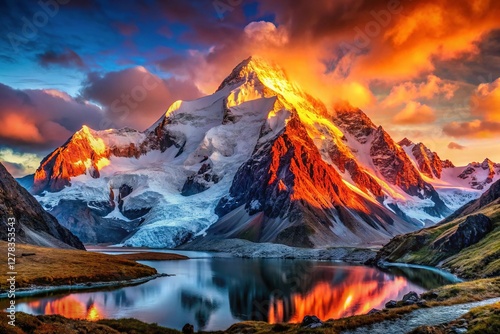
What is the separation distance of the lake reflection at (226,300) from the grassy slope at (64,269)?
8795mm

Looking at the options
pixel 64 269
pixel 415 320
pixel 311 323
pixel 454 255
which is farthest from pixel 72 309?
pixel 454 255

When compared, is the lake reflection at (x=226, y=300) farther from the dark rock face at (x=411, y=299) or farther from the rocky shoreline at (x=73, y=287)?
the dark rock face at (x=411, y=299)

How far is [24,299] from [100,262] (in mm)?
47313

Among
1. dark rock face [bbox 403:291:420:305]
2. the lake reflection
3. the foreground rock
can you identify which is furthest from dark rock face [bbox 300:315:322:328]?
the lake reflection

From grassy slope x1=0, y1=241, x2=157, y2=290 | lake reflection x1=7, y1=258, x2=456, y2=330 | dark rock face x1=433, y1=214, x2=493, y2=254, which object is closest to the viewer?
lake reflection x1=7, y1=258, x2=456, y2=330

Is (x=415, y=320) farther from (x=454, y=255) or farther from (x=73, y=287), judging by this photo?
(x=454, y=255)

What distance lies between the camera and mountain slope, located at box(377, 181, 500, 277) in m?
110

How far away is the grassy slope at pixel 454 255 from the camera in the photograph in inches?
4205

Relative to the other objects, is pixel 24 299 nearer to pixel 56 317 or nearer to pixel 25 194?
pixel 56 317

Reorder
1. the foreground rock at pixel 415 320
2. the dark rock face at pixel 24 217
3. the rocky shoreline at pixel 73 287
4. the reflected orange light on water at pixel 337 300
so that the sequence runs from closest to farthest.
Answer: the foreground rock at pixel 415 320
the reflected orange light on water at pixel 337 300
the rocky shoreline at pixel 73 287
the dark rock face at pixel 24 217

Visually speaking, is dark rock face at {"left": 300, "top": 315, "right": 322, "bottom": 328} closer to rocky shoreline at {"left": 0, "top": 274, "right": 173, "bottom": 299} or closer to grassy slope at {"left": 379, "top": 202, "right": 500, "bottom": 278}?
rocky shoreline at {"left": 0, "top": 274, "right": 173, "bottom": 299}

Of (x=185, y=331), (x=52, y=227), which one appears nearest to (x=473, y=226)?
(x=185, y=331)

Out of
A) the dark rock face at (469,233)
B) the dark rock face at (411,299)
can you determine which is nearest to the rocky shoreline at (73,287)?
the dark rock face at (411,299)

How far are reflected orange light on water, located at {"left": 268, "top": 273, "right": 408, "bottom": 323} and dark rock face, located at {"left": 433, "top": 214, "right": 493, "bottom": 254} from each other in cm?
4046
